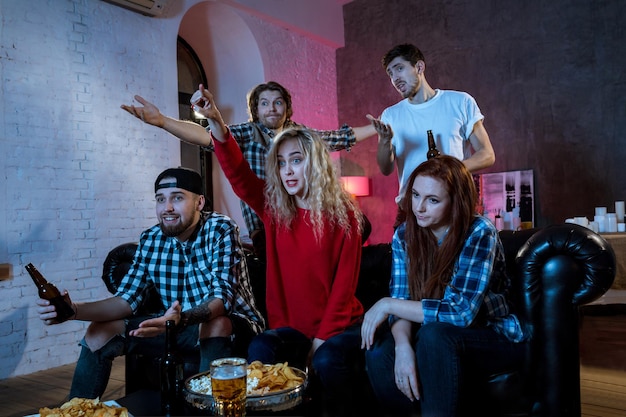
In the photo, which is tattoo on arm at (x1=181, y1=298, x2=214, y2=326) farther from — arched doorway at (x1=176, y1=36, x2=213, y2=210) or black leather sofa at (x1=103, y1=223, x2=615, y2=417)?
Result: arched doorway at (x1=176, y1=36, x2=213, y2=210)

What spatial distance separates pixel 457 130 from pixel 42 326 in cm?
290

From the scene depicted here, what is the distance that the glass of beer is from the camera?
1.16 meters

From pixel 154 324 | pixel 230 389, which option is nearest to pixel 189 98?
pixel 154 324

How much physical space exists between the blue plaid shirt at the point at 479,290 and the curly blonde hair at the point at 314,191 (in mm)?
469

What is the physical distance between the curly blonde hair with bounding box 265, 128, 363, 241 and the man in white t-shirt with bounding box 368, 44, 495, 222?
598 millimetres

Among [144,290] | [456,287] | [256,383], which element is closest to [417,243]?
[456,287]

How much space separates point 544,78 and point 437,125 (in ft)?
10.1

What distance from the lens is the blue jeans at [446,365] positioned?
59.1 inches

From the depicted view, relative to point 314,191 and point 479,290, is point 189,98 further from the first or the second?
point 479,290

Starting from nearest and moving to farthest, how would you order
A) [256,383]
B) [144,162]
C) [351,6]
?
[256,383] → [144,162] → [351,6]

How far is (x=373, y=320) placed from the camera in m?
1.69

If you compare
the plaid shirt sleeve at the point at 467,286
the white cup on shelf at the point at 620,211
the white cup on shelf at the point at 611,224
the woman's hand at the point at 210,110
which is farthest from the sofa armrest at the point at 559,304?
the white cup on shelf at the point at 620,211

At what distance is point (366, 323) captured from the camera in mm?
1708

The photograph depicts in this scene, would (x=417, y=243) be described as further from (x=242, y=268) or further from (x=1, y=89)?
(x=1, y=89)
